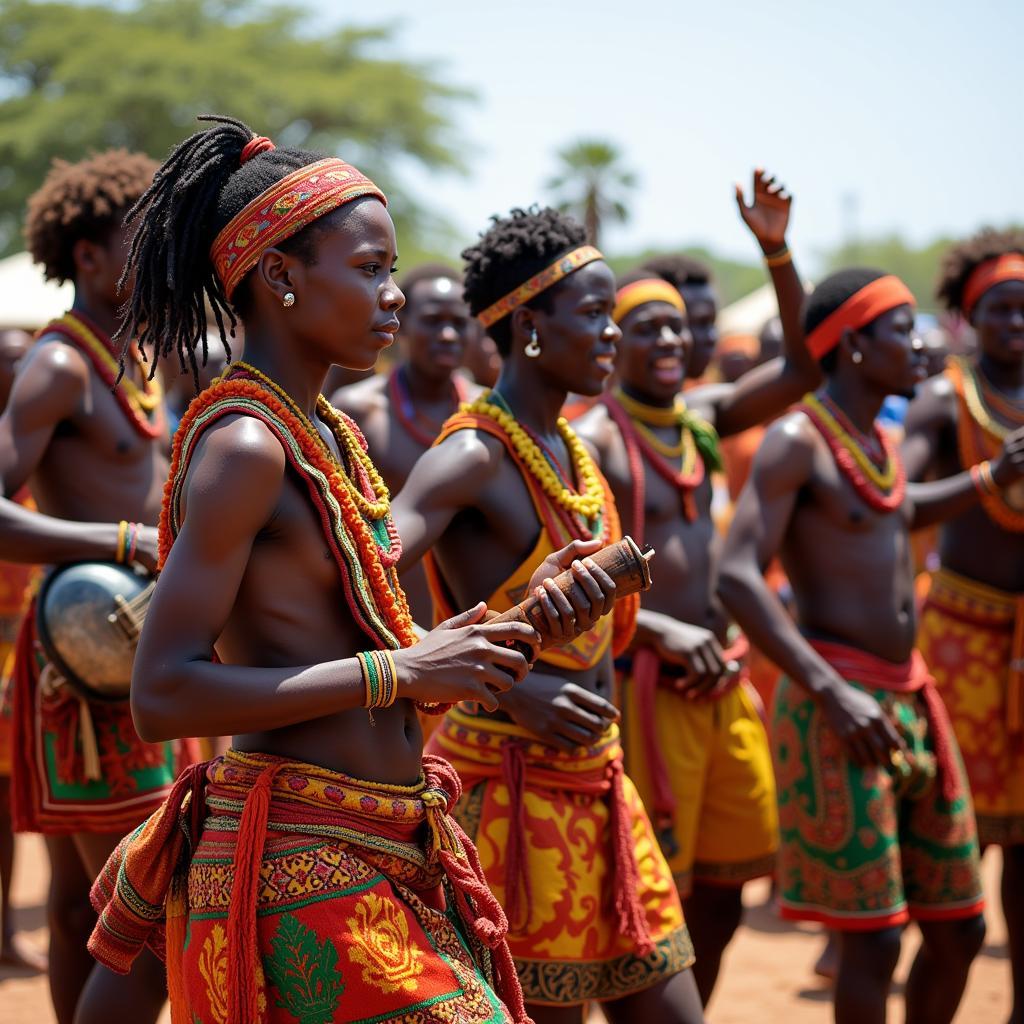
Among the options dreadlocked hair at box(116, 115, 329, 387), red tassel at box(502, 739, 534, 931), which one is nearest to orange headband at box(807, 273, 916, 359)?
red tassel at box(502, 739, 534, 931)

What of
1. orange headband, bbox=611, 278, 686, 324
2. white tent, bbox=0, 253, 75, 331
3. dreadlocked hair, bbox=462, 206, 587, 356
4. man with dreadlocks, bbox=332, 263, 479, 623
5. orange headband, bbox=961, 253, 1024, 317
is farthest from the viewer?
white tent, bbox=0, 253, 75, 331

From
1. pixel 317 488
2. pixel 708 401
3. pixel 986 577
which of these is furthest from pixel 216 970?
pixel 986 577

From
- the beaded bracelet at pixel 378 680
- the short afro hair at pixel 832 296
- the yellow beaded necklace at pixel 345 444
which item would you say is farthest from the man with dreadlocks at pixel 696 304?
the beaded bracelet at pixel 378 680

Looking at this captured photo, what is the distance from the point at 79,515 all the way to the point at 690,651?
1964mm

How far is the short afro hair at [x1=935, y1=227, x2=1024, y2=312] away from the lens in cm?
656

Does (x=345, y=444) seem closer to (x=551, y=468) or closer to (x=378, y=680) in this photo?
(x=378, y=680)

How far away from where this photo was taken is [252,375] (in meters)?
2.92

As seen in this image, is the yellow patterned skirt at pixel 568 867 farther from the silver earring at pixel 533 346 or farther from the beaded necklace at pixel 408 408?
the beaded necklace at pixel 408 408

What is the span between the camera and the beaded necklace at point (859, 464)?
5.14 metres

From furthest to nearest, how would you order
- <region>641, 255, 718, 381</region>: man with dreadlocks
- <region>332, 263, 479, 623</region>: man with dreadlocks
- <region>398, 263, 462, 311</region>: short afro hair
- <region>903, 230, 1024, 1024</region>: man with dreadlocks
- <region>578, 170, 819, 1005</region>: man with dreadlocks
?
<region>398, 263, 462, 311</region>: short afro hair, <region>641, 255, 718, 381</region>: man with dreadlocks, <region>332, 263, 479, 623</region>: man with dreadlocks, <region>903, 230, 1024, 1024</region>: man with dreadlocks, <region>578, 170, 819, 1005</region>: man with dreadlocks

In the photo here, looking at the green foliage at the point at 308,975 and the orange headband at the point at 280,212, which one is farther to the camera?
the orange headband at the point at 280,212

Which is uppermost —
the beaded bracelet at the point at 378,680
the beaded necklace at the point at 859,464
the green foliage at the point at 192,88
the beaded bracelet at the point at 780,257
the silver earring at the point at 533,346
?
the green foliage at the point at 192,88

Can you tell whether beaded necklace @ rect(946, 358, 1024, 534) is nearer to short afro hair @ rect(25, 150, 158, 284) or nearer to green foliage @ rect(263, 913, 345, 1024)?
short afro hair @ rect(25, 150, 158, 284)

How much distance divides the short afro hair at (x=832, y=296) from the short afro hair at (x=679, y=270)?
1119 mm
